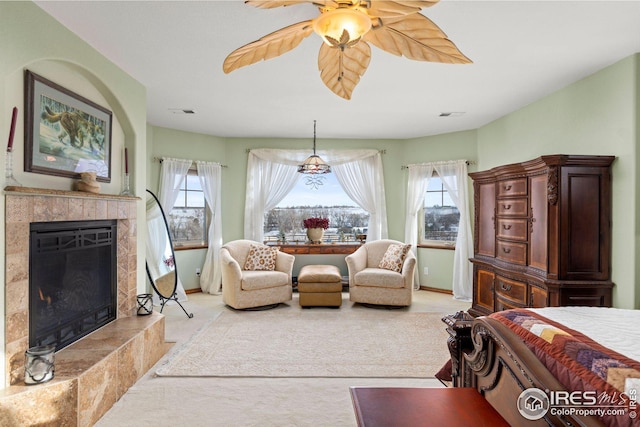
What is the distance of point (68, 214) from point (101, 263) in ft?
2.25

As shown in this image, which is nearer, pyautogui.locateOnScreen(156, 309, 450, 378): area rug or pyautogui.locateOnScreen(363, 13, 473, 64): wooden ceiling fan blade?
pyautogui.locateOnScreen(363, 13, 473, 64): wooden ceiling fan blade

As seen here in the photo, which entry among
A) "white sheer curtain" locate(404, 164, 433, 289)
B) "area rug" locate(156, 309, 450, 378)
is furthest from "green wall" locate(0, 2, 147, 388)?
"white sheer curtain" locate(404, 164, 433, 289)

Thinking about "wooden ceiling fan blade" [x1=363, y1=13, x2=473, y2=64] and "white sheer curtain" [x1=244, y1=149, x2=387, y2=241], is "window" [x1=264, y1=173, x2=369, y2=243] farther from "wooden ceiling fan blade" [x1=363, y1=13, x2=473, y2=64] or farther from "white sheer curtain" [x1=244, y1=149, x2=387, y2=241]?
"wooden ceiling fan blade" [x1=363, y1=13, x2=473, y2=64]

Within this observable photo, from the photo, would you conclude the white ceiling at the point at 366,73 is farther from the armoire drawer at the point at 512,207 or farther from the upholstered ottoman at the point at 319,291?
the upholstered ottoman at the point at 319,291

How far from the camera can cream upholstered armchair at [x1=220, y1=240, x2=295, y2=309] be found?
4.70m

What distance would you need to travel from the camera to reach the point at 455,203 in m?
5.83

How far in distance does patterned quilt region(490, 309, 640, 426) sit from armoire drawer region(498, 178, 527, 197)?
2.33 metres

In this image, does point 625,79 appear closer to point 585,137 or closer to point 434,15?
point 585,137

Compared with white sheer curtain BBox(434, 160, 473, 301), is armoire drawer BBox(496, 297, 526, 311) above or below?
below

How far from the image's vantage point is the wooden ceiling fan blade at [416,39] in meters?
1.45

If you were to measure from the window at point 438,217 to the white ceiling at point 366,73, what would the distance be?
1.32 meters

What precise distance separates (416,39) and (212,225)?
5.02 meters

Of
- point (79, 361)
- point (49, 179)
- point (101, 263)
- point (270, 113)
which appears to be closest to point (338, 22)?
point (49, 179)

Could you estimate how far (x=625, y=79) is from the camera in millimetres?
2977
